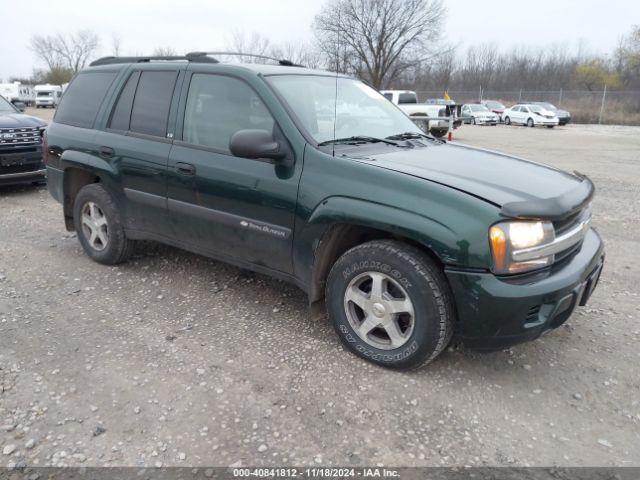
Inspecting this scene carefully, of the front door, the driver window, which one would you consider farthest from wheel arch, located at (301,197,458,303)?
the driver window

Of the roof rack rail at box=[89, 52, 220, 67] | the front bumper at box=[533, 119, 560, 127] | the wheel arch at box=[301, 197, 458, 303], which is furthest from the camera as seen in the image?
the front bumper at box=[533, 119, 560, 127]

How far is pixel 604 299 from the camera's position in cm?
400

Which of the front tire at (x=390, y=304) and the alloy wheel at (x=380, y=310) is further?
the alloy wheel at (x=380, y=310)

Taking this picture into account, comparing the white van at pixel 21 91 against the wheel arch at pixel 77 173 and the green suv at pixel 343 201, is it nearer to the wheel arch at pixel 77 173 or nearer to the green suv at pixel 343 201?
the wheel arch at pixel 77 173

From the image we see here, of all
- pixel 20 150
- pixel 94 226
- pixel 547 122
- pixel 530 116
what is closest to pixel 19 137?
pixel 20 150

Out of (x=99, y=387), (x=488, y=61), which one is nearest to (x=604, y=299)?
(x=99, y=387)

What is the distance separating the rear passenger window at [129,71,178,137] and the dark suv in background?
4203 mm

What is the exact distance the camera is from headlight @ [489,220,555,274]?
2506 mm

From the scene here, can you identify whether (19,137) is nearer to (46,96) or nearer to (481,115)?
(481,115)

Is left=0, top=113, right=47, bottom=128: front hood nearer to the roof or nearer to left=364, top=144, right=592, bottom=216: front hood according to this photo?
the roof

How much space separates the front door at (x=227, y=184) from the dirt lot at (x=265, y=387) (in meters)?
0.57

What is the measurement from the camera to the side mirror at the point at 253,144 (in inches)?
117

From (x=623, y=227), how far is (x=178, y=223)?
17.3 ft

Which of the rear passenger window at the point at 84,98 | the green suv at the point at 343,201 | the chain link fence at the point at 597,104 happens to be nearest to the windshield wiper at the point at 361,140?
the green suv at the point at 343,201
